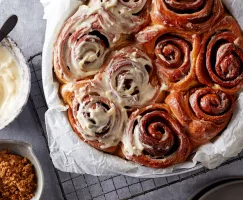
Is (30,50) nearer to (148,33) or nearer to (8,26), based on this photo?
(8,26)

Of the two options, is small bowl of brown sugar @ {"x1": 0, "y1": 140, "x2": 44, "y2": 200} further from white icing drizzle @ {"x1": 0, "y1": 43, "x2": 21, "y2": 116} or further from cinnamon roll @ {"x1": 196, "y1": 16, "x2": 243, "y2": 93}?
cinnamon roll @ {"x1": 196, "y1": 16, "x2": 243, "y2": 93}

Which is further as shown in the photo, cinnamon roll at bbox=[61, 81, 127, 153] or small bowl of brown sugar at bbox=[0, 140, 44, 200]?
small bowl of brown sugar at bbox=[0, 140, 44, 200]

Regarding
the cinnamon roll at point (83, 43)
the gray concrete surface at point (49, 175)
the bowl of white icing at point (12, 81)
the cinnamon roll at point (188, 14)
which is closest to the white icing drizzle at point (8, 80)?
the bowl of white icing at point (12, 81)

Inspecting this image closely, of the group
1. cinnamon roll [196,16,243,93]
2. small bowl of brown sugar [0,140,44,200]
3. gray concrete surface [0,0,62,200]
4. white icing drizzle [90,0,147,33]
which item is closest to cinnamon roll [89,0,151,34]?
white icing drizzle [90,0,147,33]

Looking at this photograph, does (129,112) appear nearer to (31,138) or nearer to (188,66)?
(188,66)

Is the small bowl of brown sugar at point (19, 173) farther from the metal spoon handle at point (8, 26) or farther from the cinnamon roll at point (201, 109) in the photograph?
the cinnamon roll at point (201, 109)

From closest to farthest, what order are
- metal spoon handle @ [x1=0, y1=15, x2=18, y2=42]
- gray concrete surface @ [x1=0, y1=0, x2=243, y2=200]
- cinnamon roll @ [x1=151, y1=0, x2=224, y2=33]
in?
cinnamon roll @ [x1=151, y1=0, x2=224, y2=33] → metal spoon handle @ [x1=0, y1=15, x2=18, y2=42] → gray concrete surface @ [x1=0, y1=0, x2=243, y2=200]

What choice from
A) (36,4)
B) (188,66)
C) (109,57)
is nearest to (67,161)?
(109,57)

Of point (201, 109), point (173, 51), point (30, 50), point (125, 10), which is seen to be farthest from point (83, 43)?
point (30, 50)
